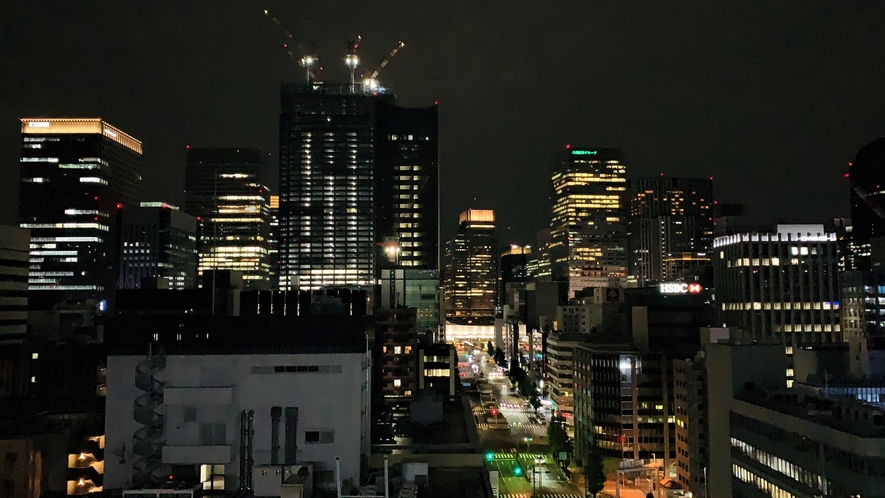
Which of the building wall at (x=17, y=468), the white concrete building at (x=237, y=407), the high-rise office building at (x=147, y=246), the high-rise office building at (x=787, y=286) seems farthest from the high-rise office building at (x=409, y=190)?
the white concrete building at (x=237, y=407)

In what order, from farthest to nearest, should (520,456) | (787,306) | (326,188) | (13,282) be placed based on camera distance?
(326,188)
(787,306)
(13,282)
(520,456)

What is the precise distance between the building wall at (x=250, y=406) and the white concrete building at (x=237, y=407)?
45mm

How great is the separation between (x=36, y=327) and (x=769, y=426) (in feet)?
385

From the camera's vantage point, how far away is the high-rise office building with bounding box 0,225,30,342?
91.7m

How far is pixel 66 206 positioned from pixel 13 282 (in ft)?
329

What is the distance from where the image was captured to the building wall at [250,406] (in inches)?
1097

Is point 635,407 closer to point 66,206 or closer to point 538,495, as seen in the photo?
point 538,495

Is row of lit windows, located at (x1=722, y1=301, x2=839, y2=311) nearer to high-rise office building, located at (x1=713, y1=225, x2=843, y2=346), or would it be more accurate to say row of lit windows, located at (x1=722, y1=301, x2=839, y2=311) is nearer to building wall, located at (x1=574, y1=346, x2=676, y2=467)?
high-rise office building, located at (x1=713, y1=225, x2=843, y2=346)

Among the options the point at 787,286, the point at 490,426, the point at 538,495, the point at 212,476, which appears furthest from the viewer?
the point at 787,286

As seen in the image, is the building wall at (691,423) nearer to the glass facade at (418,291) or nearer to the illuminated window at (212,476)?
the illuminated window at (212,476)

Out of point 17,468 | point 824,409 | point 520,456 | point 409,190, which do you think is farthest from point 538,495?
point 409,190

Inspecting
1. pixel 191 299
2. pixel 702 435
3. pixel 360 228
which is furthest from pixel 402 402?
pixel 360 228

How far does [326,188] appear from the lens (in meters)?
192

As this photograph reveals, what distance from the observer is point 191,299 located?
86.1 metres
